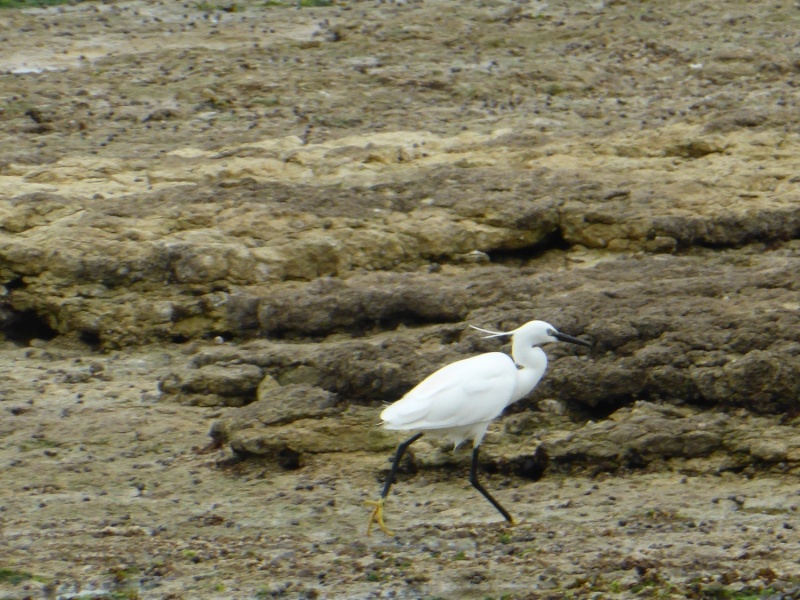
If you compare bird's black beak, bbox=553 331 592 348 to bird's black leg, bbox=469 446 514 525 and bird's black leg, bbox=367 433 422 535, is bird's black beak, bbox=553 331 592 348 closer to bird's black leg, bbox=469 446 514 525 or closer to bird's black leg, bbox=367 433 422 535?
bird's black leg, bbox=469 446 514 525

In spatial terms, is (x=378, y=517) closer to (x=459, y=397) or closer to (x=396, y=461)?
(x=396, y=461)

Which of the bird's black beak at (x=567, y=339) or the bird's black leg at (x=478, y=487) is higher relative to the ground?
the bird's black beak at (x=567, y=339)

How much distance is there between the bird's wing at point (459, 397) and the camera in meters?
6.31

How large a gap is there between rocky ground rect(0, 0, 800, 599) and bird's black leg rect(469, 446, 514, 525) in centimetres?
9

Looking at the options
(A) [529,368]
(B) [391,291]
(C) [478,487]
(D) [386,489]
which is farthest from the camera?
(B) [391,291]

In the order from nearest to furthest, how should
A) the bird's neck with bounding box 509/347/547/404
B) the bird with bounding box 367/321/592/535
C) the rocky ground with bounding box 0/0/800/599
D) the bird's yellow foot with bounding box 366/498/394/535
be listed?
the rocky ground with bounding box 0/0/800/599 < the bird's yellow foot with bounding box 366/498/394/535 < the bird with bounding box 367/321/592/535 < the bird's neck with bounding box 509/347/547/404

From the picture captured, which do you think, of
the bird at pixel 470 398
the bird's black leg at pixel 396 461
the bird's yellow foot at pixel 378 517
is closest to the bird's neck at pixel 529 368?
the bird at pixel 470 398

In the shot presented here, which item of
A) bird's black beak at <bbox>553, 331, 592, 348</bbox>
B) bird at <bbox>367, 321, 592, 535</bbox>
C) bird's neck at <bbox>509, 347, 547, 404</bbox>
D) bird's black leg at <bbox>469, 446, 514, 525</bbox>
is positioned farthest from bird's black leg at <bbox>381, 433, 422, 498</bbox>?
bird's black beak at <bbox>553, 331, 592, 348</bbox>

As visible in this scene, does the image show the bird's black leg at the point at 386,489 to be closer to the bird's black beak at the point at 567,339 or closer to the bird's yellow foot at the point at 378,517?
the bird's yellow foot at the point at 378,517

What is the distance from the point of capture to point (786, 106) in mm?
10734

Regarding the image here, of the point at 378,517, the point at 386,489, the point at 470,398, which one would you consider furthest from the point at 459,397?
the point at 378,517

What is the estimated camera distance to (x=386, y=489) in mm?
6355

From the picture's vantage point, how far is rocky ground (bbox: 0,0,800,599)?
6.08 m

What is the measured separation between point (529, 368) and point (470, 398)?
0.49 metres
